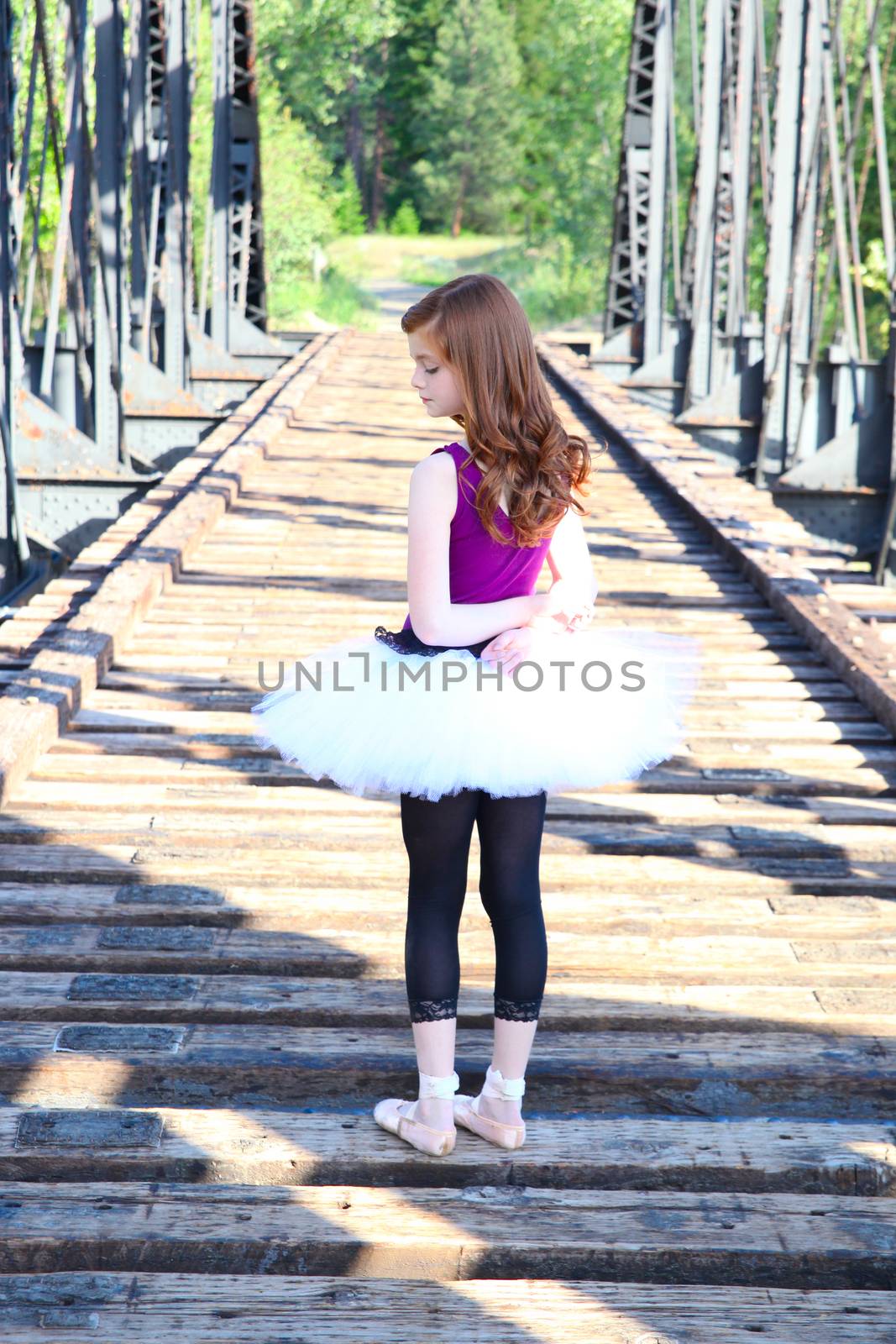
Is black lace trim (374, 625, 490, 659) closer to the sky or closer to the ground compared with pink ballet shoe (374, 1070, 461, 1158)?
closer to the sky

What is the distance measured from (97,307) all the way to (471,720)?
8191mm

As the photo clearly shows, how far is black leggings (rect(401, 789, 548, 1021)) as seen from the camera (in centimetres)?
243

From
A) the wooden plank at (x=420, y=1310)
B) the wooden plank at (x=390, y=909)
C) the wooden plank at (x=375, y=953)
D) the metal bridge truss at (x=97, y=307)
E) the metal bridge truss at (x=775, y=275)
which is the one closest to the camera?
the wooden plank at (x=420, y=1310)

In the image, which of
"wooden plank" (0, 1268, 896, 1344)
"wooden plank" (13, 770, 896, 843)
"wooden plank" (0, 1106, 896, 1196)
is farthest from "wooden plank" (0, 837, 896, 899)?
"wooden plank" (0, 1268, 896, 1344)

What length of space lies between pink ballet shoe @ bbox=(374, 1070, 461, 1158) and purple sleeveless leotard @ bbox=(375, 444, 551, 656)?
2.43 feet

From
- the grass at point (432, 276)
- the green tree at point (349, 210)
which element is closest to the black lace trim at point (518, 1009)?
the grass at point (432, 276)

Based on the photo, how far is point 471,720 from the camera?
236cm

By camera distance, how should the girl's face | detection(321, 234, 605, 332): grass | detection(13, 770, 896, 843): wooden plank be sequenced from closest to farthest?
1. the girl's face
2. detection(13, 770, 896, 843): wooden plank
3. detection(321, 234, 605, 332): grass

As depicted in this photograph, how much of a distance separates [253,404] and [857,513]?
15.3ft

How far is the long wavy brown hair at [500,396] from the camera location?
2.24 meters

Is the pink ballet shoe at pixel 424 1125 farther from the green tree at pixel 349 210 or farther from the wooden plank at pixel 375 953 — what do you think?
the green tree at pixel 349 210

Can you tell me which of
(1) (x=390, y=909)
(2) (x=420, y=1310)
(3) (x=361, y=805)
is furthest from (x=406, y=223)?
(2) (x=420, y=1310)

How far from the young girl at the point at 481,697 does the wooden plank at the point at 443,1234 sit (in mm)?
209

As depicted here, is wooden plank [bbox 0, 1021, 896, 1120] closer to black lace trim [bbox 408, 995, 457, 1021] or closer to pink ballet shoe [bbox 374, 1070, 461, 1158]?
pink ballet shoe [bbox 374, 1070, 461, 1158]
